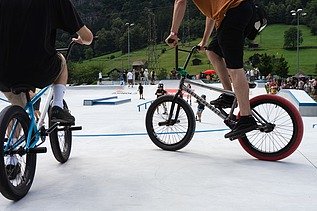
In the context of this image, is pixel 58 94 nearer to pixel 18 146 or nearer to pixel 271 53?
pixel 18 146

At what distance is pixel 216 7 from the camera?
11.1 feet

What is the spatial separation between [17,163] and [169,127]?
77.8 inches

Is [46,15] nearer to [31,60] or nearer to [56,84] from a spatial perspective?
[31,60]

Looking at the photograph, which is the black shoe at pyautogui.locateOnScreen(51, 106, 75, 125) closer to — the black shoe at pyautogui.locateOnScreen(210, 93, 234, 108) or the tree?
the black shoe at pyautogui.locateOnScreen(210, 93, 234, 108)

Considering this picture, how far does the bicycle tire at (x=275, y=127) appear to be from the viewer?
335 cm

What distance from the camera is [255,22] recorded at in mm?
3432

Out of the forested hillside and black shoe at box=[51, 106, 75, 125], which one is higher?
the forested hillside

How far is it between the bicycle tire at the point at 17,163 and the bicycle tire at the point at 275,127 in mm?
1914

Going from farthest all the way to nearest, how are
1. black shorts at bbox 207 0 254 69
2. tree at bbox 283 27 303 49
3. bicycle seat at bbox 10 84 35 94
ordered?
tree at bbox 283 27 303 49 → black shorts at bbox 207 0 254 69 → bicycle seat at bbox 10 84 35 94

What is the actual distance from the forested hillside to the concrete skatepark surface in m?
95.8

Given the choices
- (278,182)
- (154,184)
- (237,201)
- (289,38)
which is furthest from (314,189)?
(289,38)

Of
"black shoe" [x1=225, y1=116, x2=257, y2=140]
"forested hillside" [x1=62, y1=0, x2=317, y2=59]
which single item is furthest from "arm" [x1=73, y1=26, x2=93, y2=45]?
"forested hillside" [x1=62, y1=0, x2=317, y2=59]

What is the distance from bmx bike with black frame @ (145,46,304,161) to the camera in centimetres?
338

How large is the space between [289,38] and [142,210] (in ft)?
344
